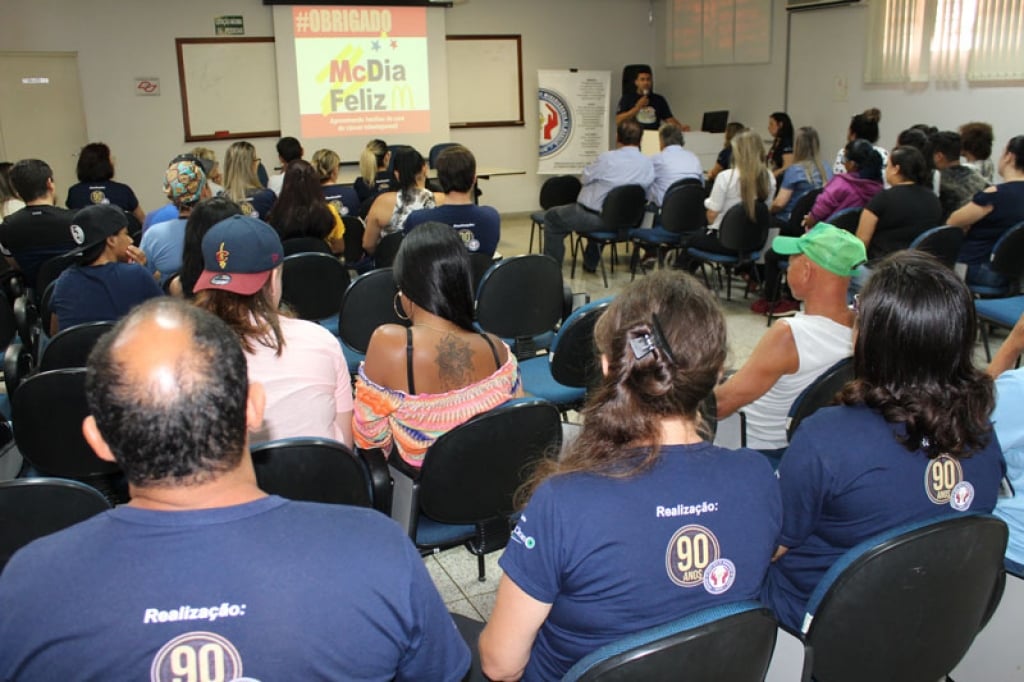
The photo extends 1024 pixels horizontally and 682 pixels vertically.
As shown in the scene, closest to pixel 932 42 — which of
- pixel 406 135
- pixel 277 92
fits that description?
pixel 406 135

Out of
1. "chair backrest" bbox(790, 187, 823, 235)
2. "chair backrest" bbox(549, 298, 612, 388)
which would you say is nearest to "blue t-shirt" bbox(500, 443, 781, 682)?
"chair backrest" bbox(549, 298, 612, 388)

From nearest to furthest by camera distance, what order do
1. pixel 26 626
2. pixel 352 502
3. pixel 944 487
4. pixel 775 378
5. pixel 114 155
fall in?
pixel 26 626
pixel 944 487
pixel 352 502
pixel 775 378
pixel 114 155


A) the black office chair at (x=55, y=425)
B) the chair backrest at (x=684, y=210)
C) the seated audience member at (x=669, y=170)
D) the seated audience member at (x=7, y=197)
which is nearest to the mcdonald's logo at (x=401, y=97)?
the seated audience member at (x=669, y=170)

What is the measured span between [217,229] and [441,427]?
810 mm

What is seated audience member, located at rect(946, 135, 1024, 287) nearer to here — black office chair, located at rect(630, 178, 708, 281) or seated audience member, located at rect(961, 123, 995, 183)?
seated audience member, located at rect(961, 123, 995, 183)

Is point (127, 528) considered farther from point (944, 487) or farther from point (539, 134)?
point (539, 134)

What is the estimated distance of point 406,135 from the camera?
10.1 m

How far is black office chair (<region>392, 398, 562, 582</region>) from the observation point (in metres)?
2.11

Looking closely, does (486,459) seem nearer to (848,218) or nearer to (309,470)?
(309,470)

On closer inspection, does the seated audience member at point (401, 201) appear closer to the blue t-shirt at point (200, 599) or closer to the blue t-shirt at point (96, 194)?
the blue t-shirt at point (96, 194)

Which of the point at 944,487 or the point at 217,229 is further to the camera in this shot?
the point at 217,229

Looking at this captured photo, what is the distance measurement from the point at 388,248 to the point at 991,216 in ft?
11.8

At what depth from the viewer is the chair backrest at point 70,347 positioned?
2.87m

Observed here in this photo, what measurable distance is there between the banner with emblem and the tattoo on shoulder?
9.01m
